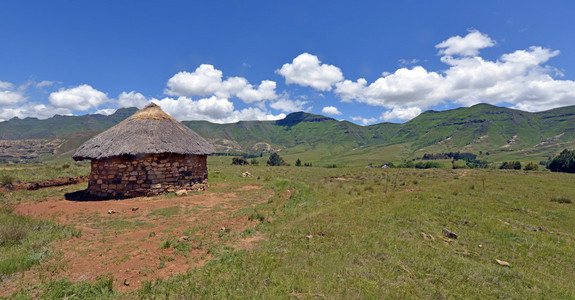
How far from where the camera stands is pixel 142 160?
14203 millimetres

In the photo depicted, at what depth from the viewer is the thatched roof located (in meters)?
14.3

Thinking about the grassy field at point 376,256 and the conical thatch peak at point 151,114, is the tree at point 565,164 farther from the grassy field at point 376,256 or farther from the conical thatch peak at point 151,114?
the conical thatch peak at point 151,114

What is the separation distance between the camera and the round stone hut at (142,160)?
13898 mm

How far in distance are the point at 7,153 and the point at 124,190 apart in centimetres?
25839

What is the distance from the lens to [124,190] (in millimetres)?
13828

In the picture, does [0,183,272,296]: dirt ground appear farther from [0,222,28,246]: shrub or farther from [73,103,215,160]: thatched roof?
[73,103,215,160]: thatched roof

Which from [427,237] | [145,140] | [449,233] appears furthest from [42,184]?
[449,233]

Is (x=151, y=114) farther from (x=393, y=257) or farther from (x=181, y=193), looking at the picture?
(x=393, y=257)

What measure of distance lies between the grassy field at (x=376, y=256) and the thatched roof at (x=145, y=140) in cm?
432

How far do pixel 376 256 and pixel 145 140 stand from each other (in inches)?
597

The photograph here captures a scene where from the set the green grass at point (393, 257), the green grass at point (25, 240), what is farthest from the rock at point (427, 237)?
the green grass at point (25, 240)

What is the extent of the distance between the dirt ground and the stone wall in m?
1.00

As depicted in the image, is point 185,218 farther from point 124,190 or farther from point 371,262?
point 371,262

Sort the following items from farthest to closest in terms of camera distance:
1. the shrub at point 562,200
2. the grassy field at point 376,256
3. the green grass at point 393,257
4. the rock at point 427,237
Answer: the shrub at point 562,200 → the rock at point 427,237 → the green grass at point 393,257 → the grassy field at point 376,256
